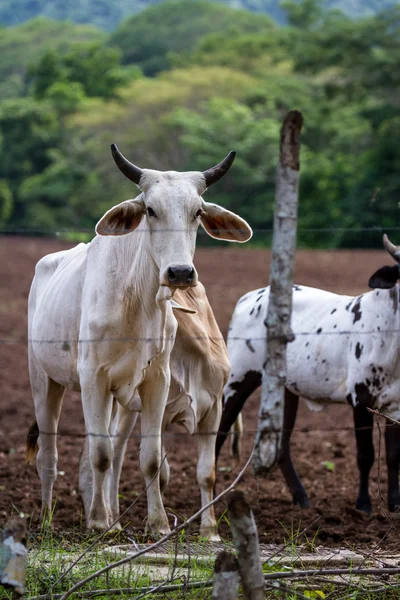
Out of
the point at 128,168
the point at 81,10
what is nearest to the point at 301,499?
the point at 128,168

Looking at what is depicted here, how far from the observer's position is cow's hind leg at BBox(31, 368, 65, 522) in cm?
614

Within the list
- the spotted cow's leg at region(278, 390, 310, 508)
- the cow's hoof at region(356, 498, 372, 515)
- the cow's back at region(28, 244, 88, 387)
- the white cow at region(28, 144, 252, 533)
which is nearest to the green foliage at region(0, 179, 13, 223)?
the spotted cow's leg at region(278, 390, 310, 508)

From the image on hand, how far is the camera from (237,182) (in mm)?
30531

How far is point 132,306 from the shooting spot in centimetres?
536

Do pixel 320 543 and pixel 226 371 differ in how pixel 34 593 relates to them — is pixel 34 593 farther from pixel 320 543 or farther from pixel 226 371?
pixel 226 371

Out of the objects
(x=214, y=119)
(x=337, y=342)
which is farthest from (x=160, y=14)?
(x=337, y=342)

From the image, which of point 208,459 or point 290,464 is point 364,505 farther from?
point 208,459

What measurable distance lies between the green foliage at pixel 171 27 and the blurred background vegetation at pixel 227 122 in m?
17.3

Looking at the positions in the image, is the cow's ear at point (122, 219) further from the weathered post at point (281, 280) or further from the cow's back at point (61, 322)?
the weathered post at point (281, 280)

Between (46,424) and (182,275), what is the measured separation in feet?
6.04

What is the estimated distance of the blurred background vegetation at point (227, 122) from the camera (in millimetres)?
29516

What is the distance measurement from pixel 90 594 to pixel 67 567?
0.29 metres

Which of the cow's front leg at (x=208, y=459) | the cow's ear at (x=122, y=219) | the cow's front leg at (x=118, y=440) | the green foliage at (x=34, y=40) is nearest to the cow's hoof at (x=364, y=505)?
the cow's front leg at (x=208, y=459)

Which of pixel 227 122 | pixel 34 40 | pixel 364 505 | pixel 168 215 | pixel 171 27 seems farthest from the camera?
pixel 171 27
